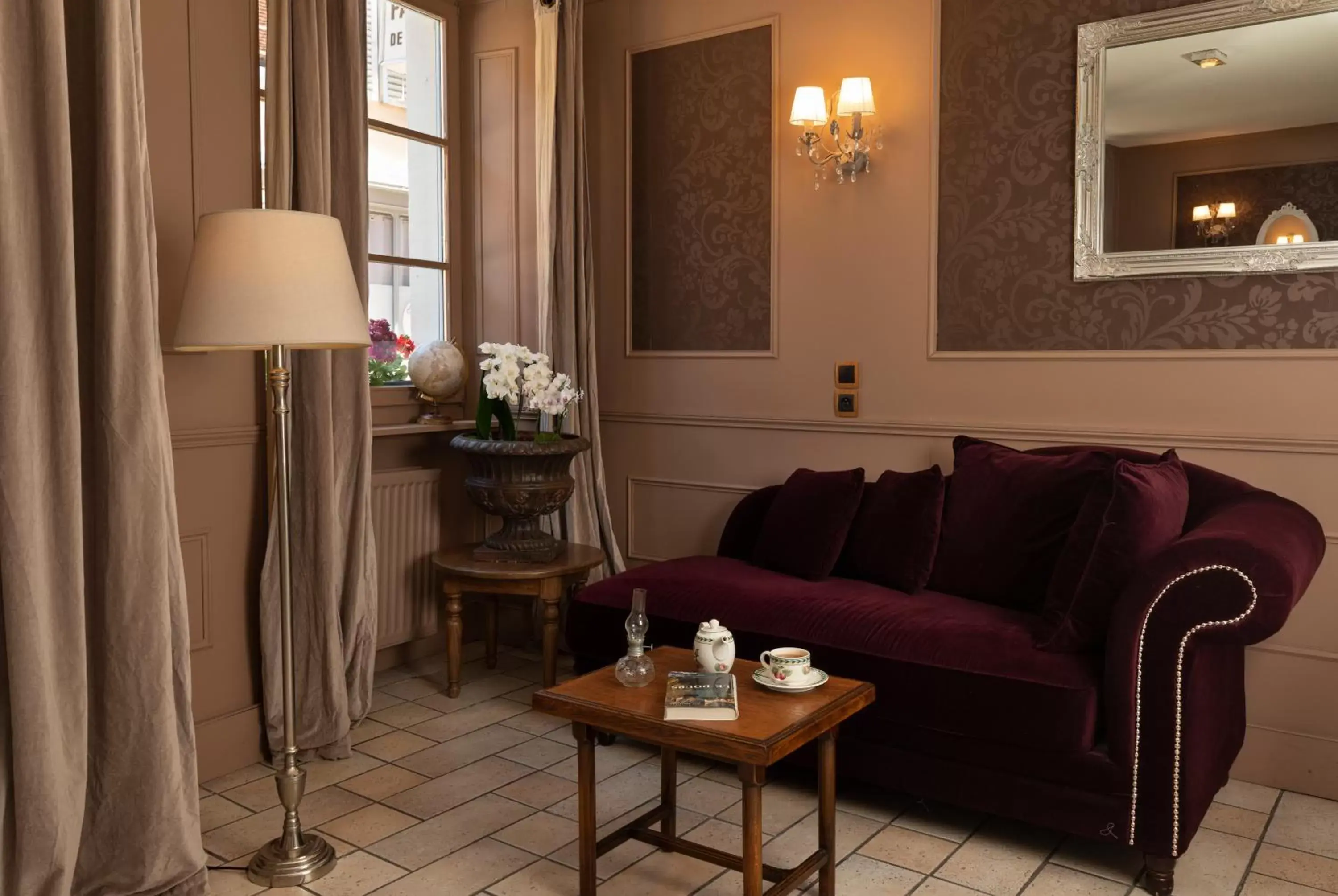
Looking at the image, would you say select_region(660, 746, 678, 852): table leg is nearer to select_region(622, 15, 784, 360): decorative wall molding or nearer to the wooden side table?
the wooden side table

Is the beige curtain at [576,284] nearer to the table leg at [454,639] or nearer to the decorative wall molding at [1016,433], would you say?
the decorative wall molding at [1016,433]

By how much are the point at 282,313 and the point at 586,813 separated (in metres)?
1.32

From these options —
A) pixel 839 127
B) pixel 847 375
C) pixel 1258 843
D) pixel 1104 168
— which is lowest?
pixel 1258 843

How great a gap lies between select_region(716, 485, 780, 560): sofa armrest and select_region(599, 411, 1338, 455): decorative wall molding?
308 mm

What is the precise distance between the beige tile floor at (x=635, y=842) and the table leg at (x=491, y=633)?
0.77 meters

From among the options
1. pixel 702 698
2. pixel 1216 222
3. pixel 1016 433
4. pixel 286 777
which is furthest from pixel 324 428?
pixel 1216 222

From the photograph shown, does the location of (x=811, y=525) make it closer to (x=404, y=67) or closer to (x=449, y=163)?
(x=449, y=163)

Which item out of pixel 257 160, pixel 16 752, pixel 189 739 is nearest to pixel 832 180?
pixel 257 160

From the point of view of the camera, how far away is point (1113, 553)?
263cm

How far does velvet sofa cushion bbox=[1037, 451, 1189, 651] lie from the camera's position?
2.63 m

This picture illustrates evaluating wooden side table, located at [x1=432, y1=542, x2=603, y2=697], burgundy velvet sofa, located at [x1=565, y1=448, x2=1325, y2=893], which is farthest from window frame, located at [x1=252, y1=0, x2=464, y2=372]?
burgundy velvet sofa, located at [x1=565, y1=448, x2=1325, y2=893]

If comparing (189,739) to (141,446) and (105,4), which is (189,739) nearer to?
(141,446)

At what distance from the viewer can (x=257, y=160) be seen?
3262 millimetres

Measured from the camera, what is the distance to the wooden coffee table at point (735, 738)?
7.07 ft
